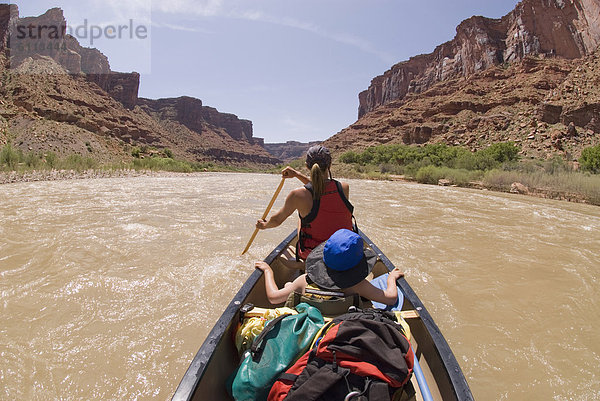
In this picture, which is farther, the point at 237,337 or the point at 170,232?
the point at 170,232

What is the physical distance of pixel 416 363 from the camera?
150 centimetres

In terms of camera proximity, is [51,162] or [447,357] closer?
[447,357]

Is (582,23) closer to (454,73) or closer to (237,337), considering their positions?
(454,73)

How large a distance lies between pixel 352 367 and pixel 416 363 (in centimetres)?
64

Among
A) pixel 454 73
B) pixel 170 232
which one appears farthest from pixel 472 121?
pixel 170 232

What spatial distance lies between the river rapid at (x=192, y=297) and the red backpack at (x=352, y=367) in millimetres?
1338

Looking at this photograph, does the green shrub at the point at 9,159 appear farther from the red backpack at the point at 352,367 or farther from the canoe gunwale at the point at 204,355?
the red backpack at the point at 352,367

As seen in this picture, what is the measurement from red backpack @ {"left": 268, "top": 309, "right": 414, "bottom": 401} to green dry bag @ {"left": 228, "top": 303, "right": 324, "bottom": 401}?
100 mm

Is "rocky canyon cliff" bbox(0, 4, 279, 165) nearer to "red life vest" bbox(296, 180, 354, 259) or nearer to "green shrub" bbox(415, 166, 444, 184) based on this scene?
"green shrub" bbox(415, 166, 444, 184)

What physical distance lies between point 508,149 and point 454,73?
60.8 meters

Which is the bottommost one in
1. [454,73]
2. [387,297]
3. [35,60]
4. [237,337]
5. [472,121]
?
[237,337]

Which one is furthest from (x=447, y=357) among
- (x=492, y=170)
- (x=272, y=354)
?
(x=492, y=170)

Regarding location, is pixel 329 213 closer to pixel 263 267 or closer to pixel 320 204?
pixel 320 204

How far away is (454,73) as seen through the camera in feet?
254
